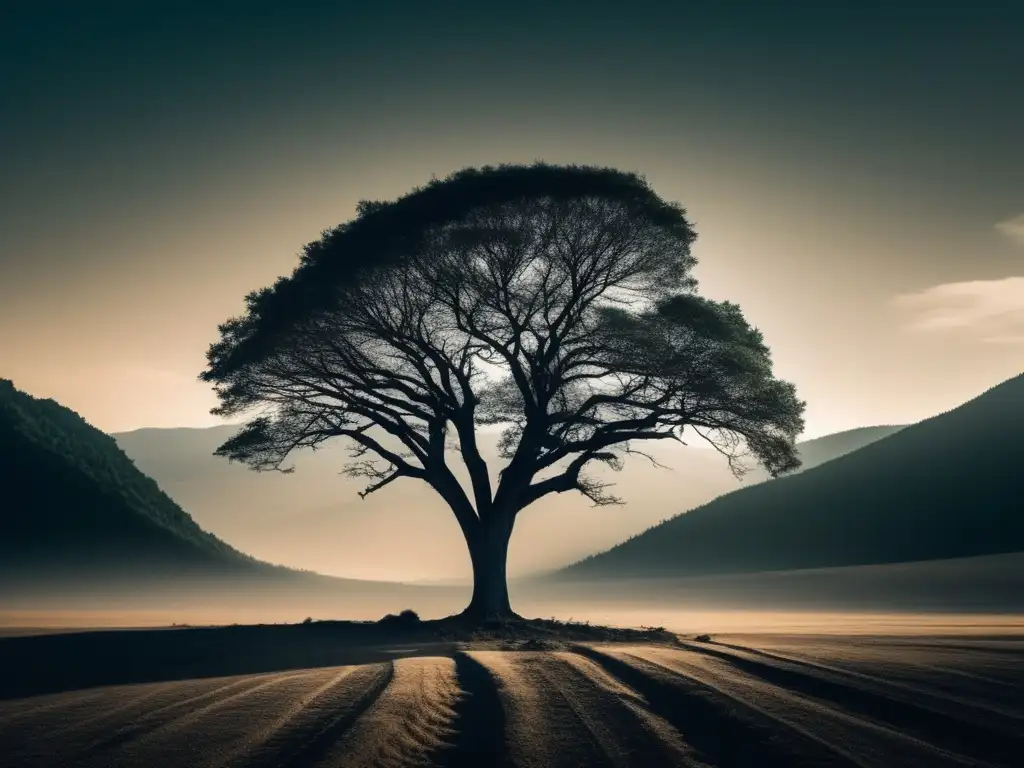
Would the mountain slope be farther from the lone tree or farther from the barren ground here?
the barren ground

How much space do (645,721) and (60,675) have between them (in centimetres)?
984

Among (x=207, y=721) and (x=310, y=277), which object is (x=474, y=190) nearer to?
(x=310, y=277)

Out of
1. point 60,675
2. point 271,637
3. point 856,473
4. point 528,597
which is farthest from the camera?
point 856,473

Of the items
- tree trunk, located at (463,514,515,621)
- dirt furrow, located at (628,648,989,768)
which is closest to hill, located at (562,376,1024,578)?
tree trunk, located at (463,514,515,621)

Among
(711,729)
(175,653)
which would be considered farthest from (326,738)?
(175,653)

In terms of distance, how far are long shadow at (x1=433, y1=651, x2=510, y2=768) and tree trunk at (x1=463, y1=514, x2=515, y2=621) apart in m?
12.8

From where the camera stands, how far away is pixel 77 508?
59500mm

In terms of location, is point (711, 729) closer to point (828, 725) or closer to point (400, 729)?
point (828, 725)

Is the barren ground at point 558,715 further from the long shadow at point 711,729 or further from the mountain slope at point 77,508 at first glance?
the mountain slope at point 77,508

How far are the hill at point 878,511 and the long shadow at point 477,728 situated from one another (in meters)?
45.9

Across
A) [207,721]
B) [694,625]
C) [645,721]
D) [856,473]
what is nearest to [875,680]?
[645,721]

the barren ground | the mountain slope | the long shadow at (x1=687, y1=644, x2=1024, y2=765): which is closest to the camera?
the barren ground

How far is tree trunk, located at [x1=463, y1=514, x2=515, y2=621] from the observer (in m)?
24.7

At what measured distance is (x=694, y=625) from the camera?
82.8ft
